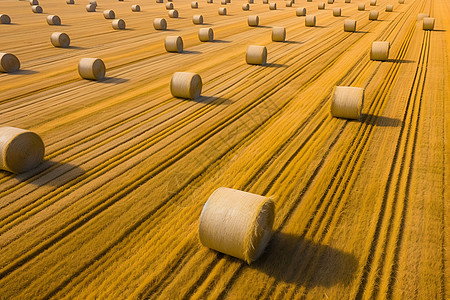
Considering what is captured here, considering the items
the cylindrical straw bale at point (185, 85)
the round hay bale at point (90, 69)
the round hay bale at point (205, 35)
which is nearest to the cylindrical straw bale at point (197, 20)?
the round hay bale at point (205, 35)

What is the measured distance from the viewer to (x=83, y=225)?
6164 millimetres

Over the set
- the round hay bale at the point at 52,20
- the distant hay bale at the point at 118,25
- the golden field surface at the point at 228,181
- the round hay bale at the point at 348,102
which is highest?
the round hay bale at the point at 52,20

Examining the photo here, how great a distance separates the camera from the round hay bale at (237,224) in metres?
5.10

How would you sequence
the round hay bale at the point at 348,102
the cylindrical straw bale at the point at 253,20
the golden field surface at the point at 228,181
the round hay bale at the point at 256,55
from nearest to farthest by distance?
1. the golden field surface at the point at 228,181
2. the round hay bale at the point at 348,102
3. the round hay bale at the point at 256,55
4. the cylindrical straw bale at the point at 253,20

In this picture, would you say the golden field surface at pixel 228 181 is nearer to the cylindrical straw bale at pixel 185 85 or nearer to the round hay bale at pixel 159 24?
the cylindrical straw bale at pixel 185 85

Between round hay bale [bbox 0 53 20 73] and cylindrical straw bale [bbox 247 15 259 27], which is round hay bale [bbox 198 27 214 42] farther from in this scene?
round hay bale [bbox 0 53 20 73]

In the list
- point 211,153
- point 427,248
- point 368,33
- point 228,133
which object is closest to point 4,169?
point 211,153

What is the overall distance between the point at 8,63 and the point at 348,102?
13.8m

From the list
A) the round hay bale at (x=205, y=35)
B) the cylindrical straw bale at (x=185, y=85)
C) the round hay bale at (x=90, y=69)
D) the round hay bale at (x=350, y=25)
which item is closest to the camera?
the cylindrical straw bale at (x=185, y=85)

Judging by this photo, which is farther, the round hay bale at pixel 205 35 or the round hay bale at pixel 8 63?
the round hay bale at pixel 205 35

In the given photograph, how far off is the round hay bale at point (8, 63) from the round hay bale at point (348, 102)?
13.3m

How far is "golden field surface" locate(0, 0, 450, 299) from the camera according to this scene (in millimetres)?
5094

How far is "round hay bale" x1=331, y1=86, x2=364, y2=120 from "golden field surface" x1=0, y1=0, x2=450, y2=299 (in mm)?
322

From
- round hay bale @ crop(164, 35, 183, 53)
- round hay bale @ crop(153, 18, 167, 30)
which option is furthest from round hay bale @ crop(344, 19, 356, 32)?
round hay bale @ crop(153, 18, 167, 30)
